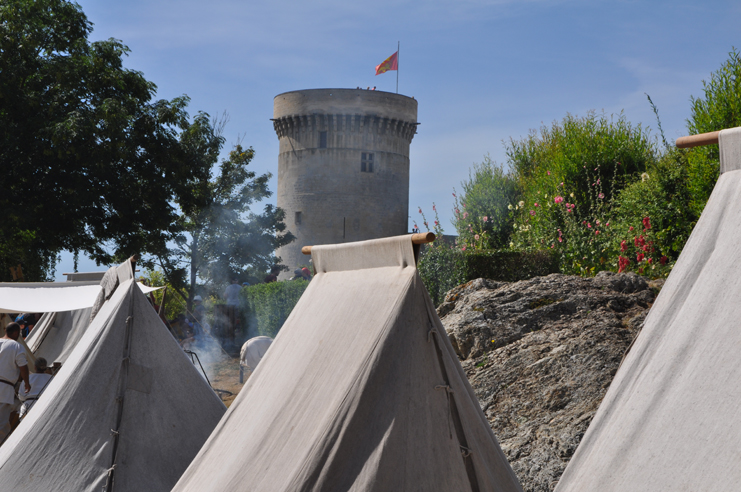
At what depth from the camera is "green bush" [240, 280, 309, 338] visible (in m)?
13.6

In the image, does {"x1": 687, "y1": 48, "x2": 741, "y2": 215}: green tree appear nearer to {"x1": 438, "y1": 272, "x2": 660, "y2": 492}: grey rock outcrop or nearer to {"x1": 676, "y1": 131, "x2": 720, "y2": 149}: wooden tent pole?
{"x1": 438, "y1": 272, "x2": 660, "y2": 492}: grey rock outcrop

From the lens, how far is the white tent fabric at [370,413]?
8.27 ft

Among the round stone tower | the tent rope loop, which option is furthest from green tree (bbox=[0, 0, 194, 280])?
the round stone tower

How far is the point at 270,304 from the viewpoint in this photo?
14273 mm

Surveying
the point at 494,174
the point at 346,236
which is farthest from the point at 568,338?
the point at 346,236

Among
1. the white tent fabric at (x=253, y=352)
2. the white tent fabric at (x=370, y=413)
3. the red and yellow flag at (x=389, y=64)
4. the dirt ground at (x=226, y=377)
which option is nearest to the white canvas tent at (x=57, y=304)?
the white tent fabric at (x=253, y=352)

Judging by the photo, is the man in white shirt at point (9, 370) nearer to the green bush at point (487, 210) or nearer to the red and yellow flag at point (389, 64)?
the green bush at point (487, 210)

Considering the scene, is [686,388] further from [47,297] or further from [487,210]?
[487,210]

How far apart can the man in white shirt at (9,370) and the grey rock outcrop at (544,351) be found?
176 inches

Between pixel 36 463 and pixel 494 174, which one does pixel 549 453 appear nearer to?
pixel 36 463

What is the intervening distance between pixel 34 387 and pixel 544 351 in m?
5.36

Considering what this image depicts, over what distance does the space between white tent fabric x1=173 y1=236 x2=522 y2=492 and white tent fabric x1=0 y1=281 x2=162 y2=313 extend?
471 centimetres

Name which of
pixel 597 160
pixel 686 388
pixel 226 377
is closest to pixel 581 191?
pixel 597 160

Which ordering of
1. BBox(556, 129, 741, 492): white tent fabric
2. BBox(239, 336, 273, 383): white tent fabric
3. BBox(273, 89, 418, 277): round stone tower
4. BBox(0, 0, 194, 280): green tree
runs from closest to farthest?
BBox(556, 129, 741, 492): white tent fabric → BBox(239, 336, 273, 383): white tent fabric → BBox(0, 0, 194, 280): green tree → BBox(273, 89, 418, 277): round stone tower
